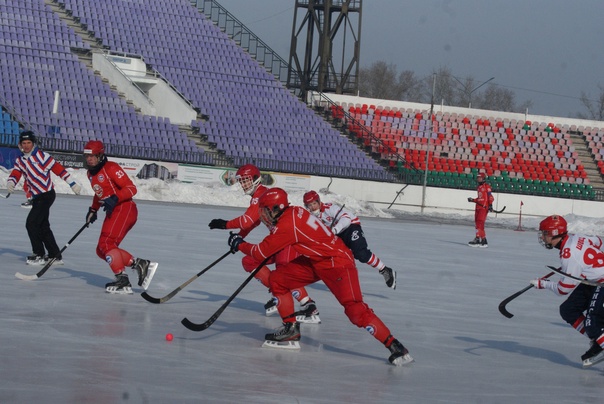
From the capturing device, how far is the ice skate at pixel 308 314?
29.8ft

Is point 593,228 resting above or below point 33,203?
below

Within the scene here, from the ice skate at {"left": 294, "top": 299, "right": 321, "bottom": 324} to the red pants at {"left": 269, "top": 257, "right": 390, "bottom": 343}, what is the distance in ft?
4.45

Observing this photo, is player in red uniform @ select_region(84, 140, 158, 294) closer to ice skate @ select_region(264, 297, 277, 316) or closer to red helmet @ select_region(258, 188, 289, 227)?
ice skate @ select_region(264, 297, 277, 316)

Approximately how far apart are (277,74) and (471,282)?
108ft

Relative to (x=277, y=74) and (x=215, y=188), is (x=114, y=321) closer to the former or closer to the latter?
(x=215, y=188)

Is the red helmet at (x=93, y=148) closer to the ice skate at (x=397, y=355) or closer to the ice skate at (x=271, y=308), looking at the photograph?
the ice skate at (x=271, y=308)

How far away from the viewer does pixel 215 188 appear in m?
34.2

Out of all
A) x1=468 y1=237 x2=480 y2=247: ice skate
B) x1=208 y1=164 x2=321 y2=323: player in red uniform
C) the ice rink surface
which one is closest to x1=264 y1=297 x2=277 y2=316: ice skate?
x1=208 y1=164 x2=321 y2=323: player in red uniform

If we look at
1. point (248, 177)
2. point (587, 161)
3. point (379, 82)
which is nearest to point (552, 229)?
point (248, 177)

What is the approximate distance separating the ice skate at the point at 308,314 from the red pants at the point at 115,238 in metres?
2.01

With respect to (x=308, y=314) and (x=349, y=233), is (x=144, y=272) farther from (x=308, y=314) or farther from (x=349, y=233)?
(x=349, y=233)

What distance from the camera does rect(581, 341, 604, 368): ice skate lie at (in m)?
7.61

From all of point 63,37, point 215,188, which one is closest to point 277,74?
point 63,37

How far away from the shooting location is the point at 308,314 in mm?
9117
